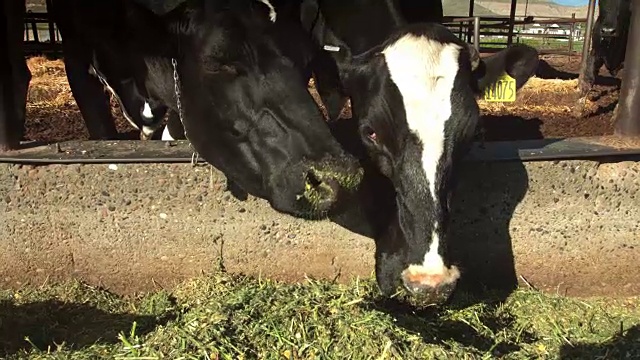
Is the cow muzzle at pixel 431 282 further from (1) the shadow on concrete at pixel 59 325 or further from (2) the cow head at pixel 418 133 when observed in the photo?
(1) the shadow on concrete at pixel 59 325

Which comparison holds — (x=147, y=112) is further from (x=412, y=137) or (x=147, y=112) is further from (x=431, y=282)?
(x=431, y=282)

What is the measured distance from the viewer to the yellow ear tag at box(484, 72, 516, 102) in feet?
11.2

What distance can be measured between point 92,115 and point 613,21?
6.87m

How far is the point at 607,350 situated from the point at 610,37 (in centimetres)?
671

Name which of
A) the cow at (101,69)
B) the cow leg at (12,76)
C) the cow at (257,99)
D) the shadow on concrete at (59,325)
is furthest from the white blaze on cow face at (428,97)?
the cow leg at (12,76)

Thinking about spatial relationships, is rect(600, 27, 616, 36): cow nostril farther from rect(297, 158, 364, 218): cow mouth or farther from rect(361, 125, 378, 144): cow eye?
rect(297, 158, 364, 218): cow mouth

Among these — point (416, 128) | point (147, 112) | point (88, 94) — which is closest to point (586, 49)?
point (147, 112)

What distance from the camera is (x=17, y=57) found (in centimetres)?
378

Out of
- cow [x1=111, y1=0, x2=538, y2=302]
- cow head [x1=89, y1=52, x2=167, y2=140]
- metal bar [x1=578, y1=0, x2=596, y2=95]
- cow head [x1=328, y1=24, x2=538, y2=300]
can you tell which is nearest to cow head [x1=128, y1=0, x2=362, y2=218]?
cow [x1=111, y1=0, x2=538, y2=302]

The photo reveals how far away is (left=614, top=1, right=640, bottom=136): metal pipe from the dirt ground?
Answer: 1.27m

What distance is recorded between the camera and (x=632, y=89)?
11.7 ft

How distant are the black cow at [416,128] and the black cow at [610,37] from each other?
5.94 metres

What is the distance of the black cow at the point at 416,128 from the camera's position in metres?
2.71

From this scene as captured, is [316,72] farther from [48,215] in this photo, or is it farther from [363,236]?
[48,215]
